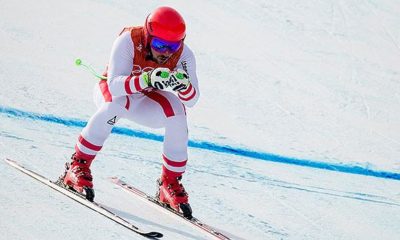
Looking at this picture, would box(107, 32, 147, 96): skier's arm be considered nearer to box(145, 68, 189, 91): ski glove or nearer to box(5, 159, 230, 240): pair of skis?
box(145, 68, 189, 91): ski glove

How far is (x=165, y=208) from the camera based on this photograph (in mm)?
6230

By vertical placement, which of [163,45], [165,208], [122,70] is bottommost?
[165,208]

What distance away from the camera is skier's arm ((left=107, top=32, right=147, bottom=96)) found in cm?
587

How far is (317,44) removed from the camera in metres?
12.6

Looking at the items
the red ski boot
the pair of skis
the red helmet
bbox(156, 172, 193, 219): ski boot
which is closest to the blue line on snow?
the pair of skis

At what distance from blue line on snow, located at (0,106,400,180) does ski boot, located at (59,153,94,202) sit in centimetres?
210

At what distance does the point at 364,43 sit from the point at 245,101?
359 cm

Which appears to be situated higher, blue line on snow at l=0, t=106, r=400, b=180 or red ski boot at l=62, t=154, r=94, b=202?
blue line on snow at l=0, t=106, r=400, b=180

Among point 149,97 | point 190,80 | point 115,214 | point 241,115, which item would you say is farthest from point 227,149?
point 115,214

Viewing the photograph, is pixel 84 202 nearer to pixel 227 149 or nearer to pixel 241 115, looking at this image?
pixel 227 149

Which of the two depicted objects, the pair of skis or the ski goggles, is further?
the ski goggles

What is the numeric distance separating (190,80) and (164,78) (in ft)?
1.86

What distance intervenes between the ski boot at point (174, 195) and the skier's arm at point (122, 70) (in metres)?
0.80

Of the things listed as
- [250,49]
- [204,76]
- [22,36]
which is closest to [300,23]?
[250,49]
